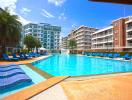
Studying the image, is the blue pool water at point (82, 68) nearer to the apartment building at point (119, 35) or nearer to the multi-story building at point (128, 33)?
the multi-story building at point (128, 33)

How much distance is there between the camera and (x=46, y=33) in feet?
363

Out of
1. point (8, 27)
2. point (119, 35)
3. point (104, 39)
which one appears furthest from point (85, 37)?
point (8, 27)

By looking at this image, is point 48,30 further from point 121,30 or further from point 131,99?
point 131,99

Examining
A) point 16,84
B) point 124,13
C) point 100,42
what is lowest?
point 16,84

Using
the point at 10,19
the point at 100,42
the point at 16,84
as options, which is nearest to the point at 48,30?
the point at 100,42

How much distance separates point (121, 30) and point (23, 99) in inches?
1870

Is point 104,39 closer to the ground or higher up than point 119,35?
closer to the ground

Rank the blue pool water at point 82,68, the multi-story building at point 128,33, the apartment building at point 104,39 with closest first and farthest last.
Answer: the blue pool water at point 82,68 → the multi-story building at point 128,33 → the apartment building at point 104,39

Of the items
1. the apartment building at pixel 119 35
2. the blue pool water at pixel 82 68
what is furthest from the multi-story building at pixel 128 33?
the blue pool water at pixel 82 68

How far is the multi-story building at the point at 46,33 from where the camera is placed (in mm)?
106125

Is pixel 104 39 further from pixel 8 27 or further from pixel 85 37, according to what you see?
pixel 8 27

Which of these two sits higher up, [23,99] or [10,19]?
[10,19]

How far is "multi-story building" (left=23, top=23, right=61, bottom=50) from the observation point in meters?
106

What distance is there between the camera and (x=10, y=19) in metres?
24.2
